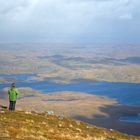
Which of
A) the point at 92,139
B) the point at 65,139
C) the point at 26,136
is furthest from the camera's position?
the point at 92,139

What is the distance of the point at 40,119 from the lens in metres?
44.0

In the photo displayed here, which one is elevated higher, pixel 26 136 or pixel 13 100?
pixel 13 100

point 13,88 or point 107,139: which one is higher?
point 13,88

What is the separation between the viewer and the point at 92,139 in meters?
36.3

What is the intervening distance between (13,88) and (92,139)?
552 inches

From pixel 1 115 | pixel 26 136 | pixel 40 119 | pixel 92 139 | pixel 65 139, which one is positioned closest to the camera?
pixel 26 136

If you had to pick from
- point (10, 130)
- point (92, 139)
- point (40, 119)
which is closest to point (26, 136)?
point (10, 130)

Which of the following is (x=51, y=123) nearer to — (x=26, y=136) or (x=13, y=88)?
(x=13, y=88)

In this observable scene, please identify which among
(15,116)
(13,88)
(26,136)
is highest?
(13,88)

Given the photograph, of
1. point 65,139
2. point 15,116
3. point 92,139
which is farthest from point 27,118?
point 65,139

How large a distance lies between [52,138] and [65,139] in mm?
1398

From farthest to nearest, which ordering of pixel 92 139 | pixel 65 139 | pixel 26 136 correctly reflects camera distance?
pixel 92 139
pixel 65 139
pixel 26 136

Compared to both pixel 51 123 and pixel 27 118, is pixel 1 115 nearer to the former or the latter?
pixel 27 118

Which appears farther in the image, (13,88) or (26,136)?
(13,88)
